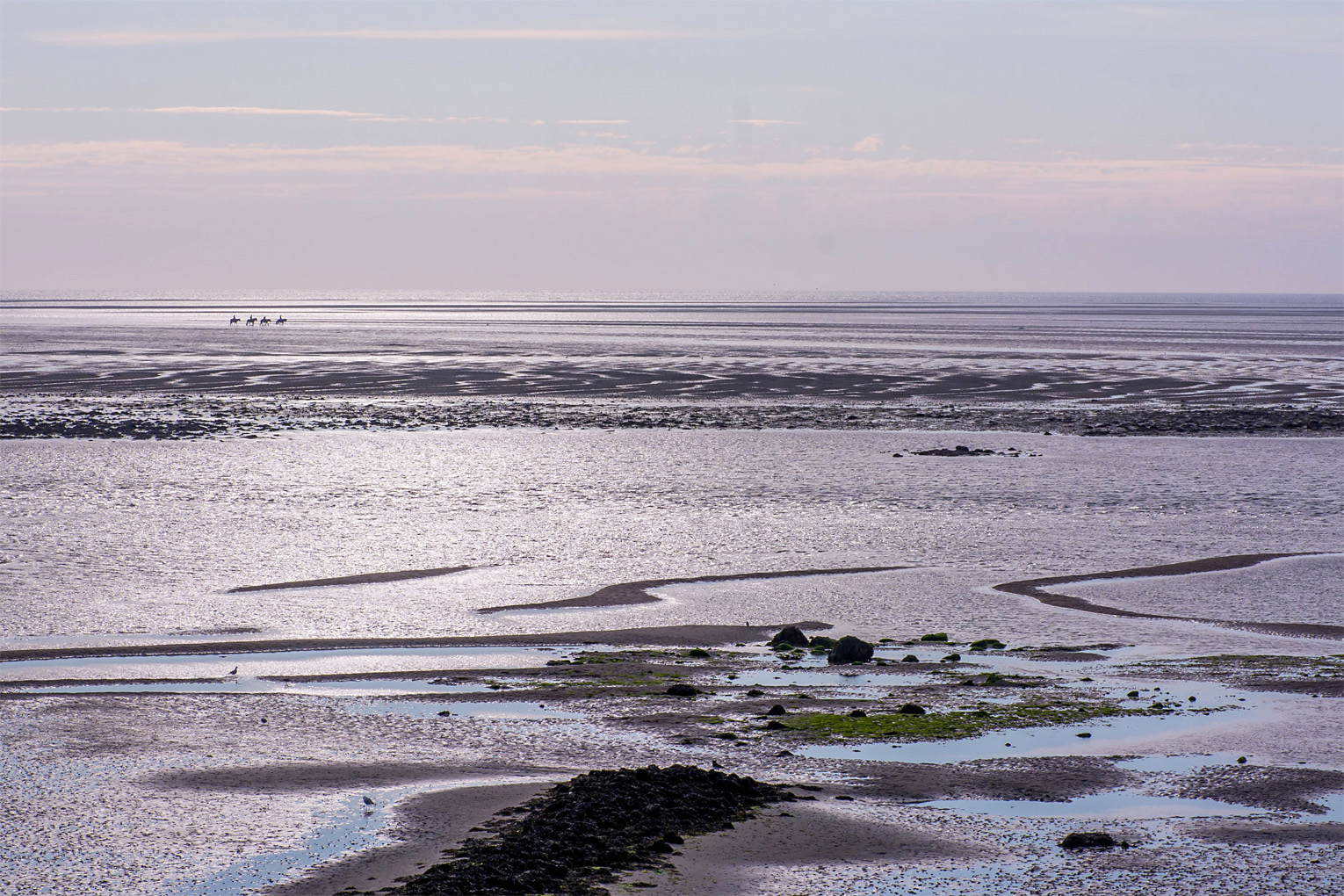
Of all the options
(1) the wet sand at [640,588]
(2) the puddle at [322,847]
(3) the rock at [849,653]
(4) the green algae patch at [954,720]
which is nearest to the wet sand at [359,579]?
(1) the wet sand at [640,588]

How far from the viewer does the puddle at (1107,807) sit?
8.88 meters

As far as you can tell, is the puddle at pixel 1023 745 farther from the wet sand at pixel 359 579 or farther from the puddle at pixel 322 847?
the wet sand at pixel 359 579

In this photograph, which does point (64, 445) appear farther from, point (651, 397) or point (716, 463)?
point (651, 397)

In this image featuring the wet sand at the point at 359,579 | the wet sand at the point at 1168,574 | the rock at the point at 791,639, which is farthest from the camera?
the wet sand at the point at 359,579

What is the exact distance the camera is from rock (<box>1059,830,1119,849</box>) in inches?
324

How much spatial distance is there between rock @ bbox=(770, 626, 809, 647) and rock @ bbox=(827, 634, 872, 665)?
1.96 feet

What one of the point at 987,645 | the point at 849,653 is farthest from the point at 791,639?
the point at 987,645

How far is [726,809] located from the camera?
28.3 ft

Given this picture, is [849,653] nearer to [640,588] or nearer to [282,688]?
[640,588]

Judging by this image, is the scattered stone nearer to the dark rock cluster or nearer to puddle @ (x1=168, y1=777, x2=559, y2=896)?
the dark rock cluster

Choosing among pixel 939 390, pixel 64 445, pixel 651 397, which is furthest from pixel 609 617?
pixel 939 390

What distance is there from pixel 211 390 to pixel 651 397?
Result: 17.1m

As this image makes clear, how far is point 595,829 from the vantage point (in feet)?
26.6

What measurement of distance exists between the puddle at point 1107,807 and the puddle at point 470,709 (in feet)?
11.8
